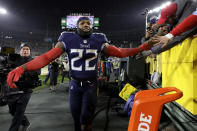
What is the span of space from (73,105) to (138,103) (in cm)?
138

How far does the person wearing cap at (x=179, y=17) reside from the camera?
1.42 m

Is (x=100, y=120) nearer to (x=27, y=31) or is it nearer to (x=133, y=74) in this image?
(x=133, y=74)

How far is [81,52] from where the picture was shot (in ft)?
6.66

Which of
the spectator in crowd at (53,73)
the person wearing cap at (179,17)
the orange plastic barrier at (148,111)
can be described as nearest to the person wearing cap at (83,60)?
the person wearing cap at (179,17)

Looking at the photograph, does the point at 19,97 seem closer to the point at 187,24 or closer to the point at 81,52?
the point at 81,52

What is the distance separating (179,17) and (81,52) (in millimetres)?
1498

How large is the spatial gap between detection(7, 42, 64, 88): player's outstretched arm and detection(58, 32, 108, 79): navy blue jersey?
0.46 feet

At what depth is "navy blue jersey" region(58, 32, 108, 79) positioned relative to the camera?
2.04 m

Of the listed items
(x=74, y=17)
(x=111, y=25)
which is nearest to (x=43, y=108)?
(x=74, y=17)

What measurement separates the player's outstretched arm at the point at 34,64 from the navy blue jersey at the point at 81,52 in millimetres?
140

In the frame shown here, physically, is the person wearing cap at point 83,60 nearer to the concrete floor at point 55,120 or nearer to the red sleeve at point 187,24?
the red sleeve at point 187,24

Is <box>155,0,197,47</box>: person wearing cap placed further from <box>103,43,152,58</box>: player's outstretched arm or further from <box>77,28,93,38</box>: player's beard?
<box>77,28,93,38</box>: player's beard

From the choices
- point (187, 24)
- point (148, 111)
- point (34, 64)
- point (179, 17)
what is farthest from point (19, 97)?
point (179, 17)

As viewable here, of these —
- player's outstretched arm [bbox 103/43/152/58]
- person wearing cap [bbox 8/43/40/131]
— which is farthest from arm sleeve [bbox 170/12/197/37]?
person wearing cap [bbox 8/43/40/131]
